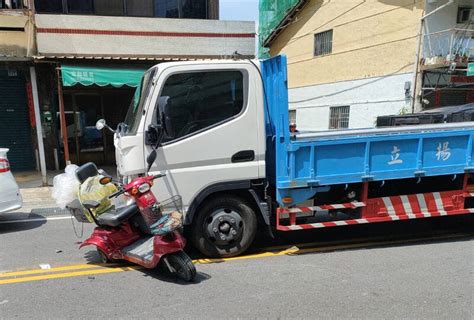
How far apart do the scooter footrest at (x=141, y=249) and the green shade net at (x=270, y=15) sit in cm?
2170

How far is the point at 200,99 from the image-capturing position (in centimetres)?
457

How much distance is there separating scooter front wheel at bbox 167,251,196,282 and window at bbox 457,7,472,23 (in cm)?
1620

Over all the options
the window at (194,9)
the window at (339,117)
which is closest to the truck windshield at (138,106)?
the window at (194,9)

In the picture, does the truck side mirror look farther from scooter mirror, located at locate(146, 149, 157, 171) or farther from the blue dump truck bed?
the blue dump truck bed

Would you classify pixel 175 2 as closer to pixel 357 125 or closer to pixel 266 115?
pixel 266 115

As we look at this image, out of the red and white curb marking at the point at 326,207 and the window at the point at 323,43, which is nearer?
the red and white curb marking at the point at 326,207

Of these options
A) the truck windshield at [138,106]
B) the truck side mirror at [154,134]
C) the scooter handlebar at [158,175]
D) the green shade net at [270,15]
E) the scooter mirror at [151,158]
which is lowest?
the scooter handlebar at [158,175]

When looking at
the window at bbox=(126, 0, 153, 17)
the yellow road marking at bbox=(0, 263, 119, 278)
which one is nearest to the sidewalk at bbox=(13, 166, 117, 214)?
the yellow road marking at bbox=(0, 263, 119, 278)

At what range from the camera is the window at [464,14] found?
15383 millimetres

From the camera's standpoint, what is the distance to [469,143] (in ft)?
16.8

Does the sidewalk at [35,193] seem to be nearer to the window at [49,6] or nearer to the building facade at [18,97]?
the building facade at [18,97]

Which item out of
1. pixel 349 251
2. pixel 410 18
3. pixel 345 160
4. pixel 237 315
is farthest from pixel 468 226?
pixel 410 18

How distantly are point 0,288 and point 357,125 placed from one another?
1704cm

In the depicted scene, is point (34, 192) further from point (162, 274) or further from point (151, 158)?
point (151, 158)
